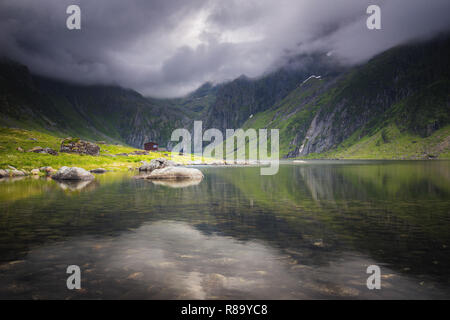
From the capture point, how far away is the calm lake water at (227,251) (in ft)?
31.1

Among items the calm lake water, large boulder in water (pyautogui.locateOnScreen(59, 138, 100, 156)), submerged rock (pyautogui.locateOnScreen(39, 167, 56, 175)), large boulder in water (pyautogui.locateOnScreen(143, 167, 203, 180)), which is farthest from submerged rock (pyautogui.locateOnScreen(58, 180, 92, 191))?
large boulder in water (pyautogui.locateOnScreen(59, 138, 100, 156))

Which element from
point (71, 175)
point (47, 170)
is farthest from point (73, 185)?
point (47, 170)

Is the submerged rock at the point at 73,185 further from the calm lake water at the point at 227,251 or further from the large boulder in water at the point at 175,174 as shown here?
the calm lake water at the point at 227,251

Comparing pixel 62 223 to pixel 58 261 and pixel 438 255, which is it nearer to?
pixel 58 261

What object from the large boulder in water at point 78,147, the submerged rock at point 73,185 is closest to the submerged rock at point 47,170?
the submerged rock at point 73,185

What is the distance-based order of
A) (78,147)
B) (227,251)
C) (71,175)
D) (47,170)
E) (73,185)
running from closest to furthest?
1. (227,251)
2. (73,185)
3. (71,175)
4. (47,170)
5. (78,147)

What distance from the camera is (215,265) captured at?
11680 mm

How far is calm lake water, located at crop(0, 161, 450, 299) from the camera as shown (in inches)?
373

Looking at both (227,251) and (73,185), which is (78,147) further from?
(227,251)

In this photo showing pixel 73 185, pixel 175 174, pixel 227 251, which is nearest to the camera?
pixel 227 251

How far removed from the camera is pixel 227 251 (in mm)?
13523

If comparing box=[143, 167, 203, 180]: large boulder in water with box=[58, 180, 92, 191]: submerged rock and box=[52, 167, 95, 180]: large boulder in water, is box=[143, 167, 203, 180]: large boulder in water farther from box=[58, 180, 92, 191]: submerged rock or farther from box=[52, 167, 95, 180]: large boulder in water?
box=[58, 180, 92, 191]: submerged rock

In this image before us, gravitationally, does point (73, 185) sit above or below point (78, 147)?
below
